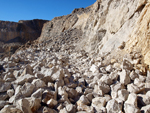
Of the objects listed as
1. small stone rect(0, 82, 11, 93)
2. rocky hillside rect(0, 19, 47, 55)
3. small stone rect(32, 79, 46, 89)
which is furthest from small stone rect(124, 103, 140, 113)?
rocky hillside rect(0, 19, 47, 55)

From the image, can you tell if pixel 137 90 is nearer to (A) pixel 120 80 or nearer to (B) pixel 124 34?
(A) pixel 120 80

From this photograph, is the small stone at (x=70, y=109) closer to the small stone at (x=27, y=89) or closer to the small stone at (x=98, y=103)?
the small stone at (x=98, y=103)

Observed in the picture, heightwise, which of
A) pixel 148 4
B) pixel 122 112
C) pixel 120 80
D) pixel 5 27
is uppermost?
pixel 5 27

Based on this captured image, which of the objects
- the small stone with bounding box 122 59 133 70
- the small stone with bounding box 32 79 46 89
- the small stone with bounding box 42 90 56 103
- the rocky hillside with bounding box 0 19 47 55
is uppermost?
the rocky hillside with bounding box 0 19 47 55

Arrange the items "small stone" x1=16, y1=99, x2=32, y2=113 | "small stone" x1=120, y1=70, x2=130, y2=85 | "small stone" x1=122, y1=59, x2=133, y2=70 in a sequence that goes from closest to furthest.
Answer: "small stone" x1=16, y1=99, x2=32, y2=113 < "small stone" x1=120, y1=70, x2=130, y2=85 < "small stone" x1=122, y1=59, x2=133, y2=70

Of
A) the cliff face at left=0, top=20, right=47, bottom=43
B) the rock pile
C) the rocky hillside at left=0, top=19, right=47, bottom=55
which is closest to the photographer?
the rock pile

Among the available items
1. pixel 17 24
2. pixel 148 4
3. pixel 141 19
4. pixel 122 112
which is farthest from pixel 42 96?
pixel 17 24

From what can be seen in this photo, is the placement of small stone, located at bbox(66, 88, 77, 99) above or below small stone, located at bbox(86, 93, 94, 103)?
above

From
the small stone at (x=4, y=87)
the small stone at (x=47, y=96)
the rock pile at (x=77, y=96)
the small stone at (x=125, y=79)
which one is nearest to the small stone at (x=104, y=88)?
the rock pile at (x=77, y=96)

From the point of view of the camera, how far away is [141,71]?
216cm

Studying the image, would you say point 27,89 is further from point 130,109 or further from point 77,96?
point 130,109

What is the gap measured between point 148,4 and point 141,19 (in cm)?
34

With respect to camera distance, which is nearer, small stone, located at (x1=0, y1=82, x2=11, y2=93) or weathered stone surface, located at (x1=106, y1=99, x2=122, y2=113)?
weathered stone surface, located at (x1=106, y1=99, x2=122, y2=113)

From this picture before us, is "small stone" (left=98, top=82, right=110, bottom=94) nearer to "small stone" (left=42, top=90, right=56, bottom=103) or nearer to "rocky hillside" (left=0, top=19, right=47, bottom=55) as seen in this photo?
"small stone" (left=42, top=90, right=56, bottom=103)
